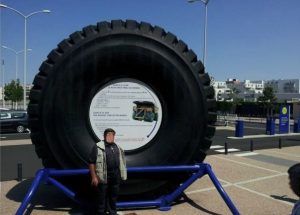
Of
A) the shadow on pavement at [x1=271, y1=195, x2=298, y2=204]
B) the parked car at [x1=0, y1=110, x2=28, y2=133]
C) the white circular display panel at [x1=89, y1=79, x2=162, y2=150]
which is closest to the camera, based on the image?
the white circular display panel at [x1=89, y1=79, x2=162, y2=150]

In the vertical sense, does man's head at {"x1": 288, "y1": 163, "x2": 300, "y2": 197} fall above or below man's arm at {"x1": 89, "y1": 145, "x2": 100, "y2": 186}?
above

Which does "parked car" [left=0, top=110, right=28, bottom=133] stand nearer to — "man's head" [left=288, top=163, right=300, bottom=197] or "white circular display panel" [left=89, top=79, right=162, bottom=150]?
"white circular display panel" [left=89, top=79, right=162, bottom=150]

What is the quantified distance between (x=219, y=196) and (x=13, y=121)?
61.8 ft

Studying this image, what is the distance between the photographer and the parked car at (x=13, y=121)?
23.0m

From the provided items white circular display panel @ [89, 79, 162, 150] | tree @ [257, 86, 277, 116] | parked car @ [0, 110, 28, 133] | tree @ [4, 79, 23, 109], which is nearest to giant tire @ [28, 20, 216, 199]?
white circular display panel @ [89, 79, 162, 150]

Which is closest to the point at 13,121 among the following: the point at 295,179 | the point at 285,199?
the point at 285,199

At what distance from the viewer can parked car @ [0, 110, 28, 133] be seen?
23000 millimetres

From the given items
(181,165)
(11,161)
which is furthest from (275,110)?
(181,165)

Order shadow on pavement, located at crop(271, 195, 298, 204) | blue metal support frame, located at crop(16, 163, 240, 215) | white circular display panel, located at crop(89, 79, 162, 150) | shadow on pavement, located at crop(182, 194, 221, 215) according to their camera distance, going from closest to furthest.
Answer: blue metal support frame, located at crop(16, 163, 240, 215), white circular display panel, located at crop(89, 79, 162, 150), shadow on pavement, located at crop(182, 194, 221, 215), shadow on pavement, located at crop(271, 195, 298, 204)

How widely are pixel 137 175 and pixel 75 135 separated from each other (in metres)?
1.05

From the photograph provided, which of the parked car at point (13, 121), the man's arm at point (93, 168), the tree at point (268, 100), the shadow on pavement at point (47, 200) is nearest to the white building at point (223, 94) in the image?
the tree at point (268, 100)

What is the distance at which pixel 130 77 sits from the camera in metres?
5.74

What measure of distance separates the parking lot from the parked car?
1572 cm

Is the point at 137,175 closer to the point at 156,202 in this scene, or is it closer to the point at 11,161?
the point at 156,202
